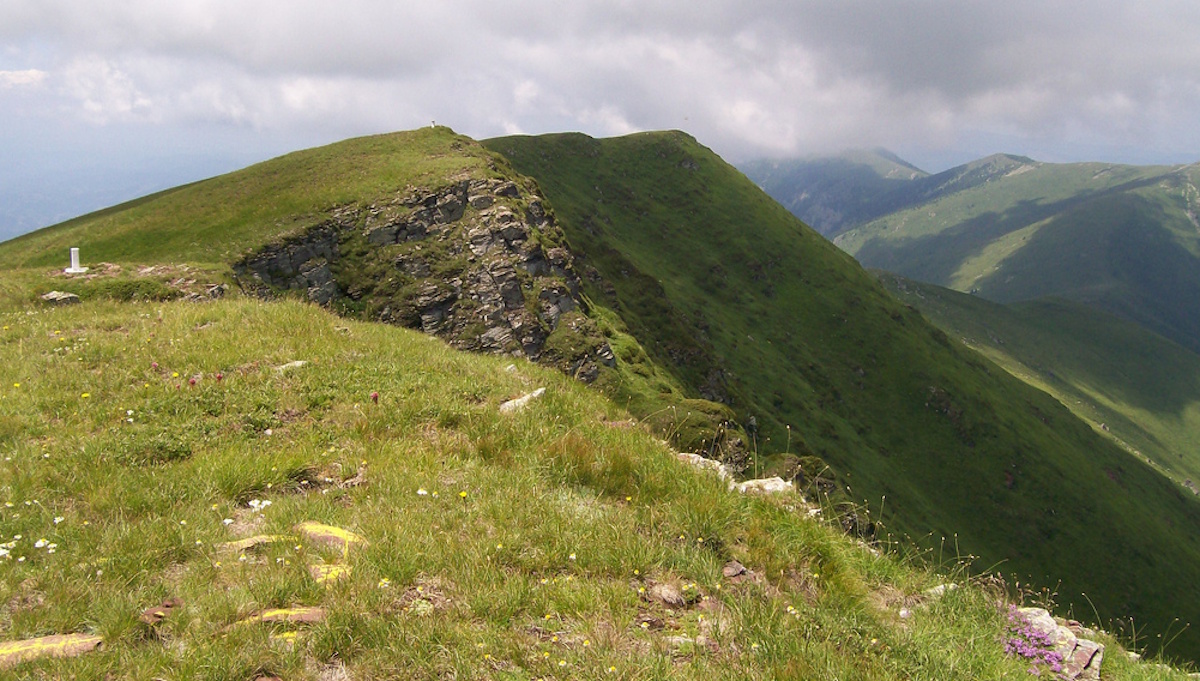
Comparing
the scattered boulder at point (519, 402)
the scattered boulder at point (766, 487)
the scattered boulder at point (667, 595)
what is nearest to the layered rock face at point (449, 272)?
the scattered boulder at point (519, 402)

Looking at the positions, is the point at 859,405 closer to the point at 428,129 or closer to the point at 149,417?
the point at 428,129

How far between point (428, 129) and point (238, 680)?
277 ft

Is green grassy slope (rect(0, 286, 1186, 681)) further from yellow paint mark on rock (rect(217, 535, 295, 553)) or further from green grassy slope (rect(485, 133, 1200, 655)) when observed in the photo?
green grassy slope (rect(485, 133, 1200, 655))

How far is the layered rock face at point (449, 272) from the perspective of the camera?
174 ft

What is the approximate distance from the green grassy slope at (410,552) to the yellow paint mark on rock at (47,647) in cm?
14

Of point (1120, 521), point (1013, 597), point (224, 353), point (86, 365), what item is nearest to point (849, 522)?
point (1013, 597)

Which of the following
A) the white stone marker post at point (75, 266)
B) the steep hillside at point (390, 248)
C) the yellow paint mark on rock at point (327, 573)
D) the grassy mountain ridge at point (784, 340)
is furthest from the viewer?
the grassy mountain ridge at point (784, 340)

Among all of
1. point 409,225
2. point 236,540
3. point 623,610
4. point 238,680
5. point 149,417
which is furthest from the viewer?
point 409,225

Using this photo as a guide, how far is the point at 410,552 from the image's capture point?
5898mm

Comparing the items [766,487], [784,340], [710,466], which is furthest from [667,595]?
[784,340]

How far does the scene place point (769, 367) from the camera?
127 meters

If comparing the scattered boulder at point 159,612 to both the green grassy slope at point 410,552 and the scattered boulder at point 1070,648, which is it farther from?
the scattered boulder at point 1070,648

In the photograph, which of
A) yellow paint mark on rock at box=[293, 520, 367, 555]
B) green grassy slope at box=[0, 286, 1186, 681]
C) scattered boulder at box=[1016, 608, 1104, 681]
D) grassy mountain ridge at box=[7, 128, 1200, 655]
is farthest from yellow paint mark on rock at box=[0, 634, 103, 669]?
grassy mountain ridge at box=[7, 128, 1200, 655]

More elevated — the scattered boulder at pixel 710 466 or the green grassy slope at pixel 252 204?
the green grassy slope at pixel 252 204
